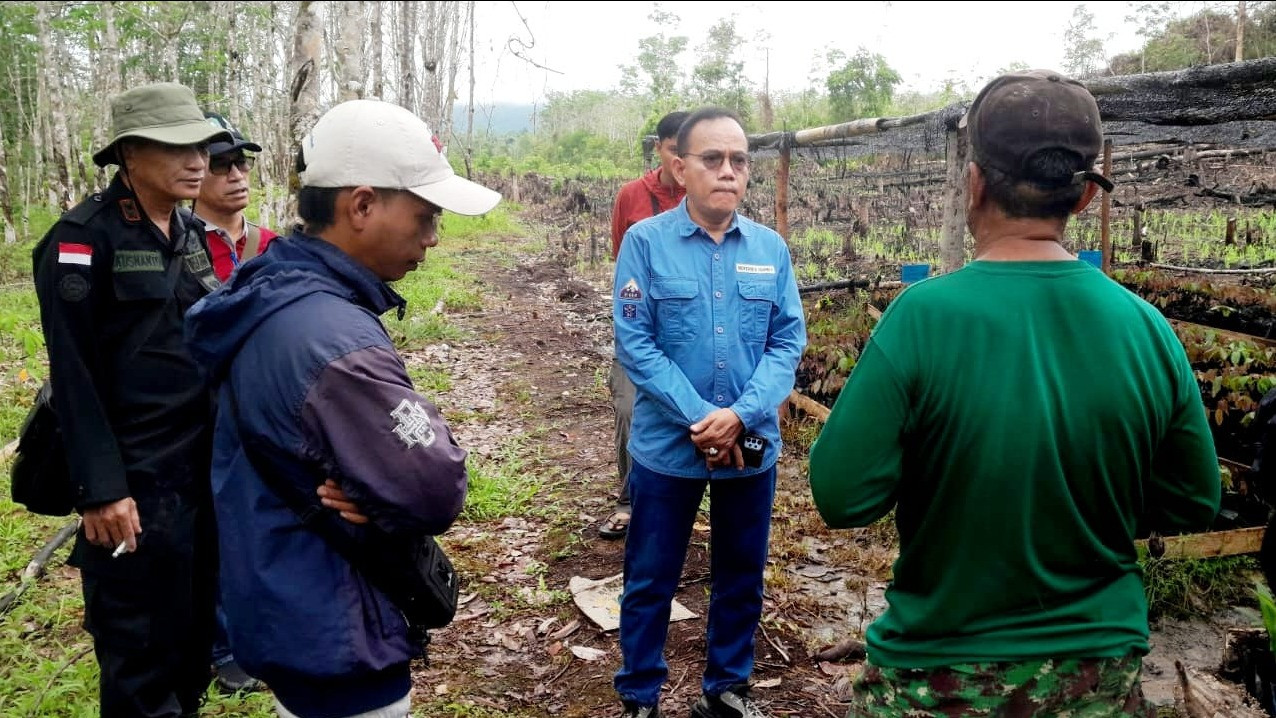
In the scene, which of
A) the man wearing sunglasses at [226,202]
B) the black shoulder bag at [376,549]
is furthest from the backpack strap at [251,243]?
the black shoulder bag at [376,549]

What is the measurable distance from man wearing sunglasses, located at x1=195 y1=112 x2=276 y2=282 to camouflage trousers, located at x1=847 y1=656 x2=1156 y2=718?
116 inches

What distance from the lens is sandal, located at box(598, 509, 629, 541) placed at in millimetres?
4531

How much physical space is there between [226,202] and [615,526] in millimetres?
2533

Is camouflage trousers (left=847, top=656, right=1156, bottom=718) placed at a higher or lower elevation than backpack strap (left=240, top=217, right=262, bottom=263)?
lower

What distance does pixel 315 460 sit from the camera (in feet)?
4.87

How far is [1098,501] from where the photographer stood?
1.40 meters

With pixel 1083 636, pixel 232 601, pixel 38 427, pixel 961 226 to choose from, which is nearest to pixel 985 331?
pixel 1083 636

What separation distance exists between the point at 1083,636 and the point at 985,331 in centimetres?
56

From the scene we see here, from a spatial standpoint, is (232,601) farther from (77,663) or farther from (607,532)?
(607,532)

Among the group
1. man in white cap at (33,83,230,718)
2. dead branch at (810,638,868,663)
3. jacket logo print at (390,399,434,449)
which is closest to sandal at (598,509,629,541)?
dead branch at (810,638,868,663)

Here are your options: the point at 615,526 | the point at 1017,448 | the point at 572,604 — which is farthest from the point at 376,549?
the point at 615,526

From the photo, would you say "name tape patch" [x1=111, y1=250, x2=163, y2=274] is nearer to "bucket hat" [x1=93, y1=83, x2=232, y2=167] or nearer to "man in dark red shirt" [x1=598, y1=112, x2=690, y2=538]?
"bucket hat" [x1=93, y1=83, x2=232, y2=167]

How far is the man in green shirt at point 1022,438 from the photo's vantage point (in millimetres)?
1360

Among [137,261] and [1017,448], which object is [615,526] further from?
[1017,448]
